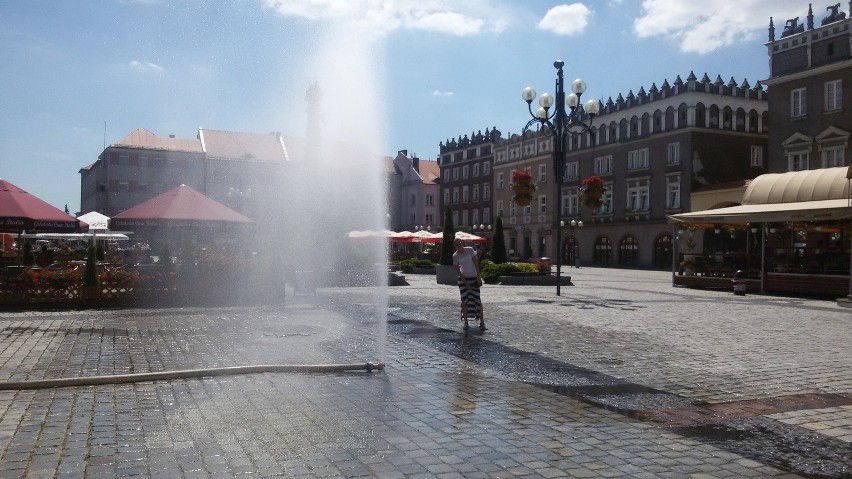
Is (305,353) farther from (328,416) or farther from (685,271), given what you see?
(685,271)

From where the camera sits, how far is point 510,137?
80562 mm

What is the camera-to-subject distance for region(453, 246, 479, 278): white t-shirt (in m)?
13.1

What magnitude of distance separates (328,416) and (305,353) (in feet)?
12.4

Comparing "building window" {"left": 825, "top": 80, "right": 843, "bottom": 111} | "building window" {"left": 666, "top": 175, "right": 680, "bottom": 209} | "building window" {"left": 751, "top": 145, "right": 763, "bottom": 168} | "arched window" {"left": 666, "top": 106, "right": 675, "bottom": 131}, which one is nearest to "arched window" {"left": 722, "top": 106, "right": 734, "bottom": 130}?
"building window" {"left": 751, "top": 145, "right": 763, "bottom": 168}

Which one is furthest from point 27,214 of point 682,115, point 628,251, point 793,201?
point 628,251

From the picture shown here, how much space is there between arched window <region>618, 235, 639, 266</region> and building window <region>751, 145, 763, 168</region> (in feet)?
36.2

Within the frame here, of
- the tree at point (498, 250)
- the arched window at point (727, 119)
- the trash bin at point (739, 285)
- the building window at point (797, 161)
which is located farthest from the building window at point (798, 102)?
the tree at point (498, 250)

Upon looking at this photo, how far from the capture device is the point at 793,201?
26891 mm

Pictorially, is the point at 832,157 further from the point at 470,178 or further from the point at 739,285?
the point at 470,178

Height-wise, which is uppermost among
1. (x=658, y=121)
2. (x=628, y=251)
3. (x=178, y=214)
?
(x=658, y=121)

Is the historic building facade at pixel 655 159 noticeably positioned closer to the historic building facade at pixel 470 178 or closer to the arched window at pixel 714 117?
the arched window at pixel 714 117

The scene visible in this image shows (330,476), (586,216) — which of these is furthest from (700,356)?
(586,216)

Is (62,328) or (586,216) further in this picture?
(586,216)

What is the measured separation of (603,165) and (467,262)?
5353cm
